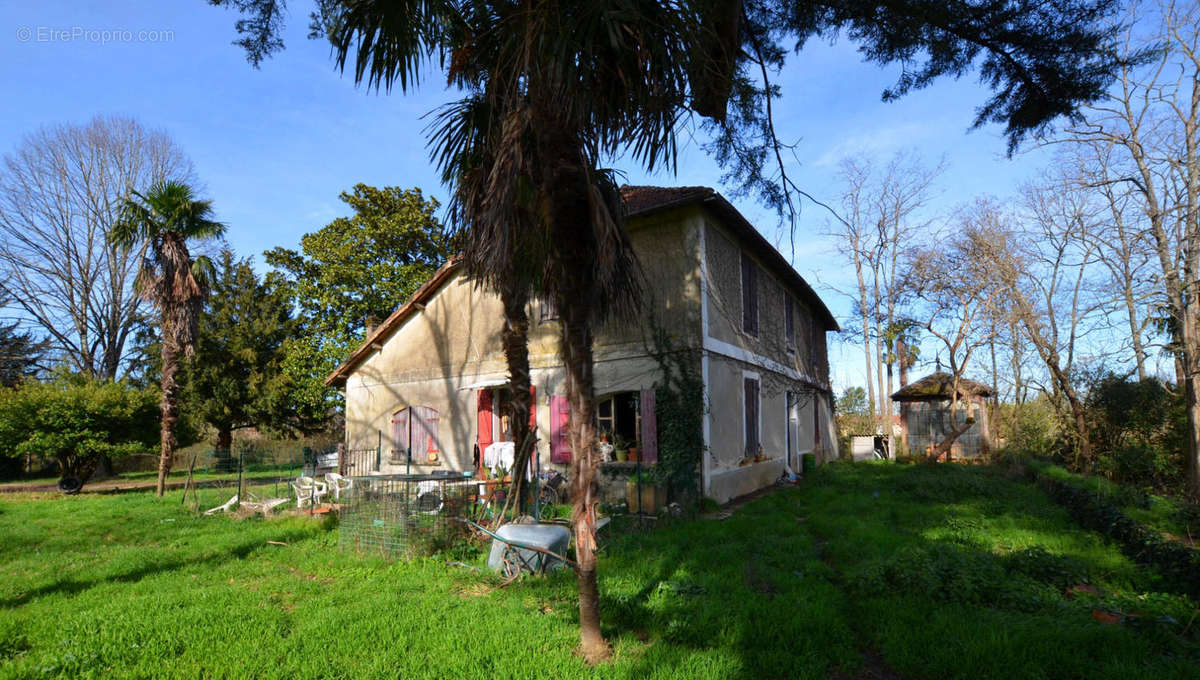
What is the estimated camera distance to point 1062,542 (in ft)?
22.7

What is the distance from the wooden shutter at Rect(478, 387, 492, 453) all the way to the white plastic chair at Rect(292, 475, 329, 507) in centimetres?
321

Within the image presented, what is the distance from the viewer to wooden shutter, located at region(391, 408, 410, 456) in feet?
47.7

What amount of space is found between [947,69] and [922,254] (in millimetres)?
16168

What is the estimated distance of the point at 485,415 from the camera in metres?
13.0

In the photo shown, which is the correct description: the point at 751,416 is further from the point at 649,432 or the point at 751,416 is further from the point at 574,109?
the point at 574,109

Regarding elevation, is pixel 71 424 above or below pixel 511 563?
above

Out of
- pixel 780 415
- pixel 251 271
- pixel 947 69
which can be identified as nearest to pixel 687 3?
pixel 947 69

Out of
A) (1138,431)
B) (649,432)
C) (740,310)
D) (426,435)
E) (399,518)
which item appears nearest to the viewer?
(399,518)

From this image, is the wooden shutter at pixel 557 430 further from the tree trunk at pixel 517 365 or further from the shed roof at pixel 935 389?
the shed roof at pixel 935 389

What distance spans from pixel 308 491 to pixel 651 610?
8.33m

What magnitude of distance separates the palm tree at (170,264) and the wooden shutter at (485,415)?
25.6 feet

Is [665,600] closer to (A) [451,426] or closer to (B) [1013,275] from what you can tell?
(A) [451,426]

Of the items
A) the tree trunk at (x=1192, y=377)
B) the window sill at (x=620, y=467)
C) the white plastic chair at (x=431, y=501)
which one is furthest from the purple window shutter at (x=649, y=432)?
the tree trunk at (x=1192, y=377)

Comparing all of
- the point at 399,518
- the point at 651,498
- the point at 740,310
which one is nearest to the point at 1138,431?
the point at 740,310
